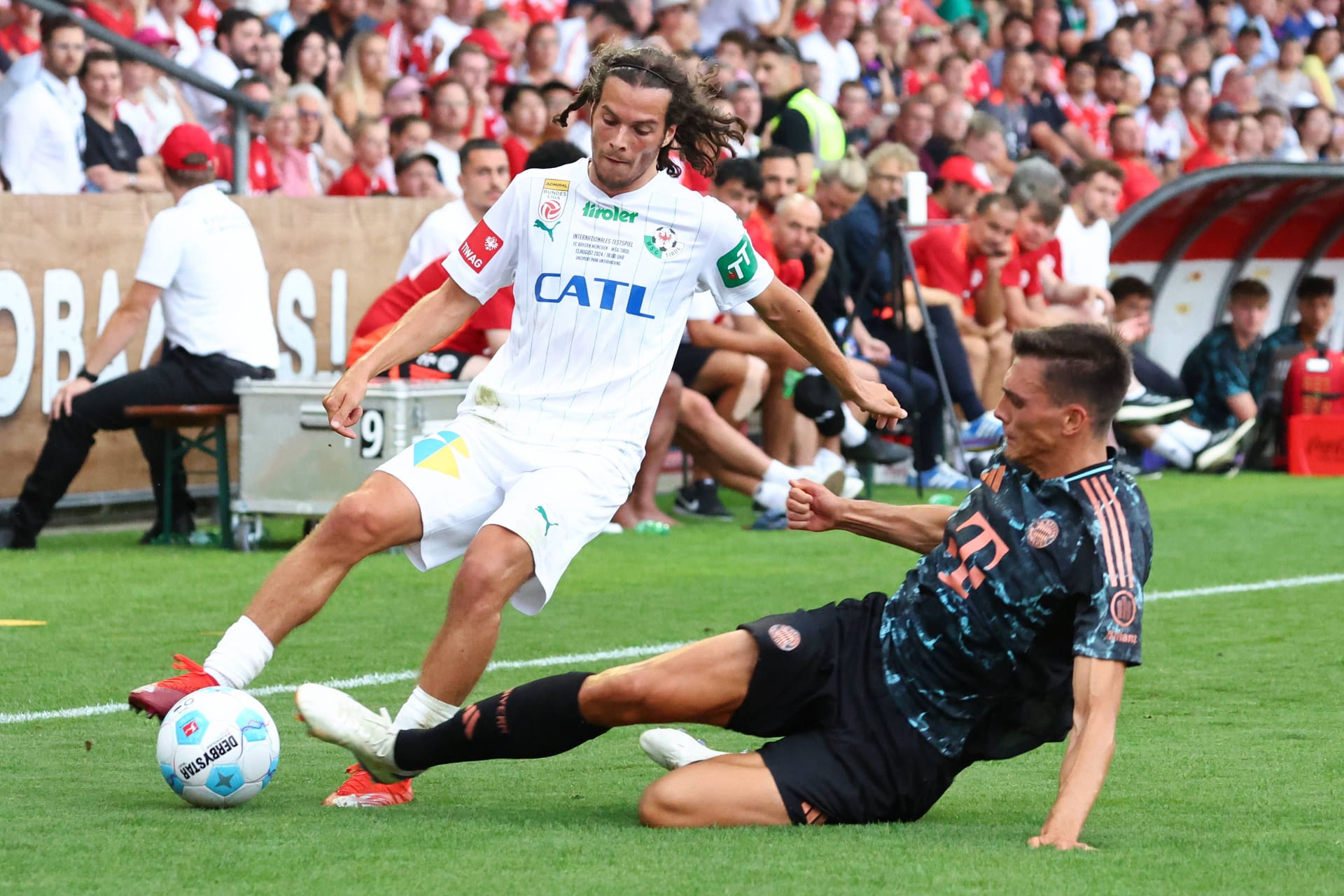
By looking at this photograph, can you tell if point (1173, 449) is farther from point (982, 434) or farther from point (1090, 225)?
point (982, 434)

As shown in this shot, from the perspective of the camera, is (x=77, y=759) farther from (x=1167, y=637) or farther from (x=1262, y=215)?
(x=1262, y=215)

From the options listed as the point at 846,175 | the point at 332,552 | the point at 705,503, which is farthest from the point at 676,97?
the point at 846,175

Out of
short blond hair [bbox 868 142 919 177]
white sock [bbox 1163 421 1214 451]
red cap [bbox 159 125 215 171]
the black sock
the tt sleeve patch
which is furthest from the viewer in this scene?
white sock [bbox 1163 421 1214 451]

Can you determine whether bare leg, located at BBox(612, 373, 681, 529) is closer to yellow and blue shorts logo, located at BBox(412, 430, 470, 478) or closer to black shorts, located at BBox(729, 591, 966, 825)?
yellow and blue shorts logo, located at BBox(412, 430, 470, 478)

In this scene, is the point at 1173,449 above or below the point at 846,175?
below

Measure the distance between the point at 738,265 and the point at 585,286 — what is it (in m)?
0.46

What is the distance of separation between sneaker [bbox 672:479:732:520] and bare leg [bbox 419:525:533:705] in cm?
693

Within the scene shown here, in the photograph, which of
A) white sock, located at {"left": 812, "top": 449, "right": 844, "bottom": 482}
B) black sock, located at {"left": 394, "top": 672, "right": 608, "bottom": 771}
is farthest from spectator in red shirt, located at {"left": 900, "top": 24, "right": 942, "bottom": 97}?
black sock, located at {"left": 394, "top": 672, "right": 608, "bottom": 771}

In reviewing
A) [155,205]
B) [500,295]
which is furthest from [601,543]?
[155,205]

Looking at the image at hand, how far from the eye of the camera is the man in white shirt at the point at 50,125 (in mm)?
11156

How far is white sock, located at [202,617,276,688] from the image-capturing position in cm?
508

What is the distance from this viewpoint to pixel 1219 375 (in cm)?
1582

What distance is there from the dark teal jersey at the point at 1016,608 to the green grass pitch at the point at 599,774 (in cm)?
27

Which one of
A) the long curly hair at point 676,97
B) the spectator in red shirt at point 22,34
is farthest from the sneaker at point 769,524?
the long curly hair at point 676,97
